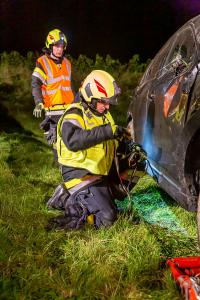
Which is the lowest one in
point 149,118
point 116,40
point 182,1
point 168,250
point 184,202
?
point 168,250

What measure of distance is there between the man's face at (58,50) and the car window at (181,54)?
204cm

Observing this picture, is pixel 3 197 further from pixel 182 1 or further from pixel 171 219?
pixel 182 1

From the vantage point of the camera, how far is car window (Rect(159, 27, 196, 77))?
3.90 meters

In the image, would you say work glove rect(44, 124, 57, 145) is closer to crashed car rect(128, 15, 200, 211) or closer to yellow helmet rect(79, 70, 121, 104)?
crashed car rect(128, 15, 200, 211)

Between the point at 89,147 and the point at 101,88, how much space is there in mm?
498

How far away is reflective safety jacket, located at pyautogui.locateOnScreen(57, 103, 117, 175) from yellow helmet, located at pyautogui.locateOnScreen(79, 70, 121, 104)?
19 cm

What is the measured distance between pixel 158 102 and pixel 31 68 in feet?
25.6

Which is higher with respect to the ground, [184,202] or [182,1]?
[182,1]

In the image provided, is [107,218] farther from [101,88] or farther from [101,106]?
[101,88]

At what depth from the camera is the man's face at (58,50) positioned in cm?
637

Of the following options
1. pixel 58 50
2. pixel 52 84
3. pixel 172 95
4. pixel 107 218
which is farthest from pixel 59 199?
pixel 58 50

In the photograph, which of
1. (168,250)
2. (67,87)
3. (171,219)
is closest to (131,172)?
(171,219)

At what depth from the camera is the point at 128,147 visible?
15.0 feet

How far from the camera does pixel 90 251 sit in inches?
146
